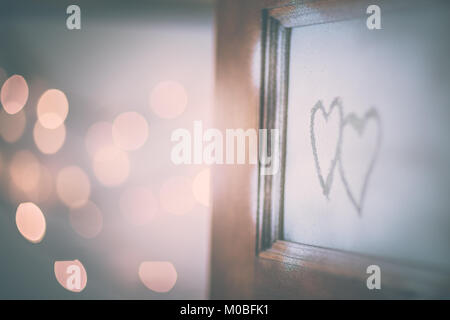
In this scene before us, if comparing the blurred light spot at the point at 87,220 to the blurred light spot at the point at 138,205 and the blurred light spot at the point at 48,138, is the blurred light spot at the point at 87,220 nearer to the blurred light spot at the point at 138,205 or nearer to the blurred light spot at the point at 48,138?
the blurred light spot at the point at 138,205

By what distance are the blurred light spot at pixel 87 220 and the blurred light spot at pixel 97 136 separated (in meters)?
0.15

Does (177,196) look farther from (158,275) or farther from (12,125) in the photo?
(12,125)

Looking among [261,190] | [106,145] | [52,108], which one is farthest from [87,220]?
[261,190]

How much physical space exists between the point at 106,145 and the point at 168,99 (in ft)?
0.67

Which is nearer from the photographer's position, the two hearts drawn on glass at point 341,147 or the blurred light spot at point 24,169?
the two hearts drawn on glass at point 341,147

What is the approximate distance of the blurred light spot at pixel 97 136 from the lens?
81cm

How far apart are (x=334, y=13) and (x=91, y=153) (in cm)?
65

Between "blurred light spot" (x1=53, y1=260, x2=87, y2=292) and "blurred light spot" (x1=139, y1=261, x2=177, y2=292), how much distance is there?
15 cm

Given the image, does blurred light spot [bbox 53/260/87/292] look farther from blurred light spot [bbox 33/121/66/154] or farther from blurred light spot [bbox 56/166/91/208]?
blurred light spot [bbox 33/121/66/154]

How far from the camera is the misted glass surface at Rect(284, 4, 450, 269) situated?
46 cm


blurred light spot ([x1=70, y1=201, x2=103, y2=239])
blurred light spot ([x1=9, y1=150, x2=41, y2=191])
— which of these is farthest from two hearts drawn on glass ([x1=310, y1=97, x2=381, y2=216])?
blurred light spot ([x1=9, y1=150, x2=41, y2=191])

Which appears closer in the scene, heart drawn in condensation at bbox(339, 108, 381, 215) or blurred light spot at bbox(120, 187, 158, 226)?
heart drawn in condensation at bbox(339, 108, 381, 215)

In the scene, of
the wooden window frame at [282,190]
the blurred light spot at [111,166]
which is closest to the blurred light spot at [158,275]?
the blurred light spot at [111,166]
